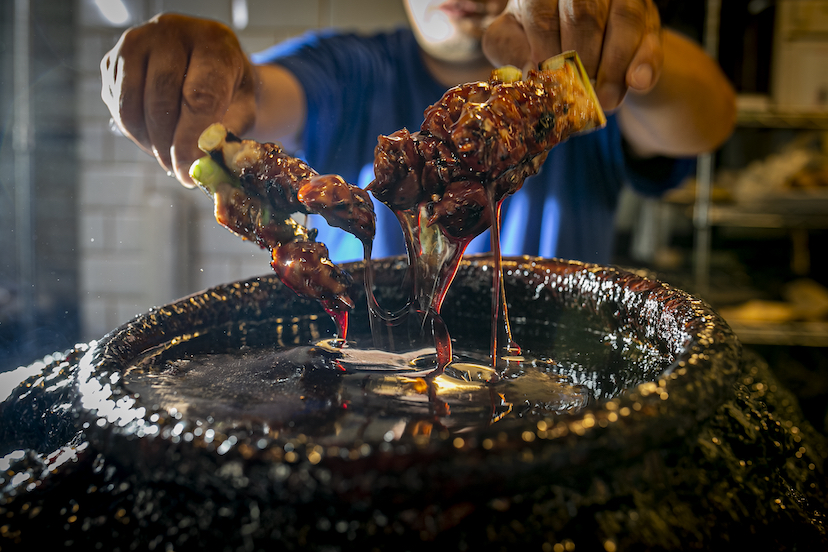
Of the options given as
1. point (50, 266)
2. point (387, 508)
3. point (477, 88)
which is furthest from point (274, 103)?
point (50, 266)

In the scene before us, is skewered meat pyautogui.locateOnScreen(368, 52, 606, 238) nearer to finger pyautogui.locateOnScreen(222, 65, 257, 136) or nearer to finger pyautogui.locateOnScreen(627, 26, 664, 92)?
finger pyautogui.locateOnScreen(627, 26, 664, 92)

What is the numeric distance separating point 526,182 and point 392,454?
1315 mm

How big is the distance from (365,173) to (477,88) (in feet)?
2.58

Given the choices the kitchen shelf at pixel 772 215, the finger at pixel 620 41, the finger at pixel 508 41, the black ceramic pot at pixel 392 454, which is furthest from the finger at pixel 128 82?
the kitchen shelf at pixel 772 215

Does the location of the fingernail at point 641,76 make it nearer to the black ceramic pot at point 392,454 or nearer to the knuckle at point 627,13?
the knuckle at point 627,13

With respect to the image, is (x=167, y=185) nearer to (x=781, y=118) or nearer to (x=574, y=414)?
(x=574, y=414)

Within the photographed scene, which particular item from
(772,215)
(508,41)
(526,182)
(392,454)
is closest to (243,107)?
(508,41)

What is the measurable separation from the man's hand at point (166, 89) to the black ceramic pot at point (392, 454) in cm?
20

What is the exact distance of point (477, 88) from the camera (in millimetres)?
516

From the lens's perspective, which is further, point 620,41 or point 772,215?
point 772,215

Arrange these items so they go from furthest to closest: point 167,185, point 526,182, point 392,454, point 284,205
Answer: point 167,185, point 526,182, point 284,205, point 392,454

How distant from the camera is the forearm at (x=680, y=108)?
135 centimetres

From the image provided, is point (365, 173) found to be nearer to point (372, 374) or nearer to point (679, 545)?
point (372, 374)

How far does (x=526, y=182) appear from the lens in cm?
152
